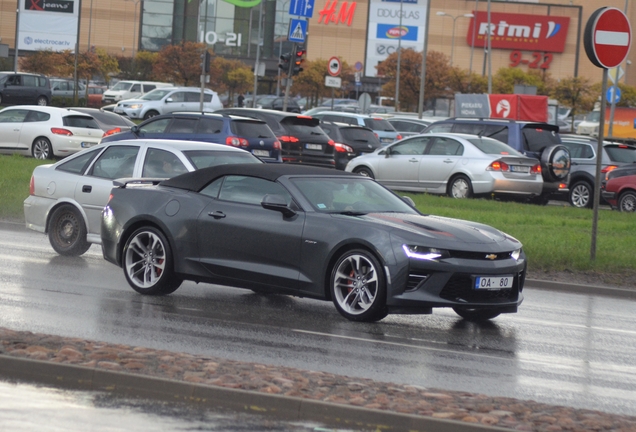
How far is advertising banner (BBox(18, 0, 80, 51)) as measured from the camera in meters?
69.6

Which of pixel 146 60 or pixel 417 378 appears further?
pixel 146 60

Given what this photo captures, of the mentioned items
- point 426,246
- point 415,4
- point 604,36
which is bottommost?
point 426,246

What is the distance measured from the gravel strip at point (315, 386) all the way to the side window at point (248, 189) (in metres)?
3.19

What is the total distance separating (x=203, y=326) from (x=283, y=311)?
4.49 feet

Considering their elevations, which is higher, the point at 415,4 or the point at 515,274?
the point at 415,4

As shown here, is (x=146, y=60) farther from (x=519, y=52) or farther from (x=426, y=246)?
(x=426, y=246)

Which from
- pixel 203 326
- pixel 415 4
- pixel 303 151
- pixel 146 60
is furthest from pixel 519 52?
pixel 203 326

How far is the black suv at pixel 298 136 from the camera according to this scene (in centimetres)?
2789

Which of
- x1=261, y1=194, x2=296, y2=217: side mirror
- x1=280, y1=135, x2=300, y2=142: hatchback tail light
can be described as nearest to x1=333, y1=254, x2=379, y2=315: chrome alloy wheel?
x1=261, y1=194, x2=296, y2=217: side mirror

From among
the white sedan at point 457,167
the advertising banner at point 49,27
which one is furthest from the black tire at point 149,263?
the advertising banner at point 49,27

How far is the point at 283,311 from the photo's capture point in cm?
1045

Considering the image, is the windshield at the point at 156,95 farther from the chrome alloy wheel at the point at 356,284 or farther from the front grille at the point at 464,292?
the front grille at the point at 464,292

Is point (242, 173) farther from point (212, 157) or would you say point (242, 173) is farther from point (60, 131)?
point (60, 131)

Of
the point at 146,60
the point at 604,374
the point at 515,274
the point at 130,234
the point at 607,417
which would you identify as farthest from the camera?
the point at 146,60
